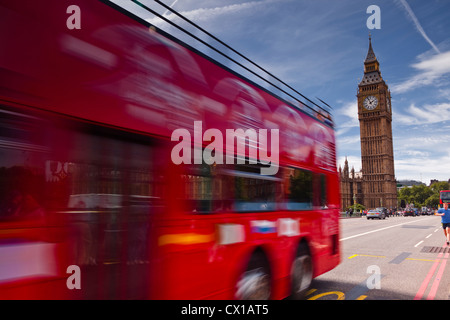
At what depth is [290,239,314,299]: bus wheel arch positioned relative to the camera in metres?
5.86

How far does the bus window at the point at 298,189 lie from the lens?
5652 mm

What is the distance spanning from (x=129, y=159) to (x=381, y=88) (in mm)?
122196

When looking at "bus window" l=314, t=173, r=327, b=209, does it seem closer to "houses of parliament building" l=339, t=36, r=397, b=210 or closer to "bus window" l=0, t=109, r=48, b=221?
"bus window" l=0, t=109, r=48, b=221

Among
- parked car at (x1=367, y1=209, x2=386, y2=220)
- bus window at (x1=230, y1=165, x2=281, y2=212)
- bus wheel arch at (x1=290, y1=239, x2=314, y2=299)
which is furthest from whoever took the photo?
parked car at (x1=367, y1=209, x2=386, y2=220)

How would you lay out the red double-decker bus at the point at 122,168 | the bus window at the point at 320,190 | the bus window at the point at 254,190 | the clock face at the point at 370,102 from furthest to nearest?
the clock face at the point at 370,102 < the bus window at the point at 320,190 < the bus window at the point at 254,190 < the red double-decker bus at the point at 122,168

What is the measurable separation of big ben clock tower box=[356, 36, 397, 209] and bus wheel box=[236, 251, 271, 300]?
116 metres

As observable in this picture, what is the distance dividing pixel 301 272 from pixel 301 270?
3 cm

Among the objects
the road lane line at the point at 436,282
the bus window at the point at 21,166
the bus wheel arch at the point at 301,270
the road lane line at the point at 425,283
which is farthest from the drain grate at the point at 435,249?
the bus window at the point at 21,166

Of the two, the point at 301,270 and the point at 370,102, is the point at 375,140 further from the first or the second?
the point at 301,270

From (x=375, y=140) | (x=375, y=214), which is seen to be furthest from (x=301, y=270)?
(x=375, y=140)

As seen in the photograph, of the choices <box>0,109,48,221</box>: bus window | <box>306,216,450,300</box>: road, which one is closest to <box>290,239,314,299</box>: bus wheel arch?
<box>306,216,450,300</box>: road

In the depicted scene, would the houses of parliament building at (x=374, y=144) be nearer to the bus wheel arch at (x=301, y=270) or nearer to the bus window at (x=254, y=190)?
the bus wheel arch at (x=301, y=270)

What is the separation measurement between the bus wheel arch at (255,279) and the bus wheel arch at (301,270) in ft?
2.83

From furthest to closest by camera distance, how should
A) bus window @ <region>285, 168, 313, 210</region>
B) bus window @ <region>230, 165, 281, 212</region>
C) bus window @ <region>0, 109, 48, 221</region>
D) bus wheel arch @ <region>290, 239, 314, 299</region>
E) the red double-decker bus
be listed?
bus wheel arch @ <region>290, 239, 314, 299</region>, bus window @ <region>285, 168, 313, 210</region>, bus window @ <region>230, 165, 281, 212</region>, the red double-decker bus, bus window @ <region>0, 109, 48, 221</region>
